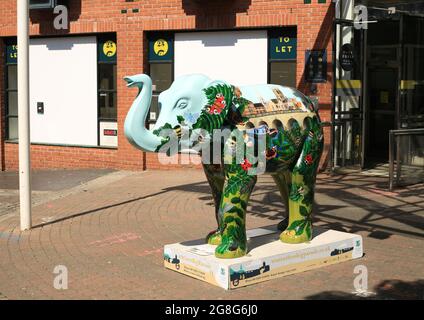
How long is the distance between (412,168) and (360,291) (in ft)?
22.5

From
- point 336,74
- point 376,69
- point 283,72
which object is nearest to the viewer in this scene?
point 336,74

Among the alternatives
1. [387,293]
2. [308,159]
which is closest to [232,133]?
[308,159]

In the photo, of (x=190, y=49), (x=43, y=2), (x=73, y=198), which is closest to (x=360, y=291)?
(x=73, y=198)

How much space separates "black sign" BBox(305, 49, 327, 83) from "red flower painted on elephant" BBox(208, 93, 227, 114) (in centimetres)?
734

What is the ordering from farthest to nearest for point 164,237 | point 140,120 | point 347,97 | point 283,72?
point 283,72 → point 347,97 → point 164,237 → point 140,120

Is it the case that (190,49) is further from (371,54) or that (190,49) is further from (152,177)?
(371,54)

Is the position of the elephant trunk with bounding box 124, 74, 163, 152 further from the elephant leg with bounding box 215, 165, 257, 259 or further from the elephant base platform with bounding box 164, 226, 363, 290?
the elephant base platform with bounding box 164, 226, 363, 290

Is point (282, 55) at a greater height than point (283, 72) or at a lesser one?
greater

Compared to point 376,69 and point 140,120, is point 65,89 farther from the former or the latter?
point 140,120

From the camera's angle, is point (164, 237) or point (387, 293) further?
point (164, 237)

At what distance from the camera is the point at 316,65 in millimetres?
12688

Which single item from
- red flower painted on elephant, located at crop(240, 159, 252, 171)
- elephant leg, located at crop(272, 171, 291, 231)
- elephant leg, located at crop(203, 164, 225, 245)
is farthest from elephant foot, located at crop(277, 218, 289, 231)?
red flower painted on elephant, located at crop(240, 159, 252, 171)

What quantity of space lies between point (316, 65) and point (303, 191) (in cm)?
664

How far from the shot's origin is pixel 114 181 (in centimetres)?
1272
